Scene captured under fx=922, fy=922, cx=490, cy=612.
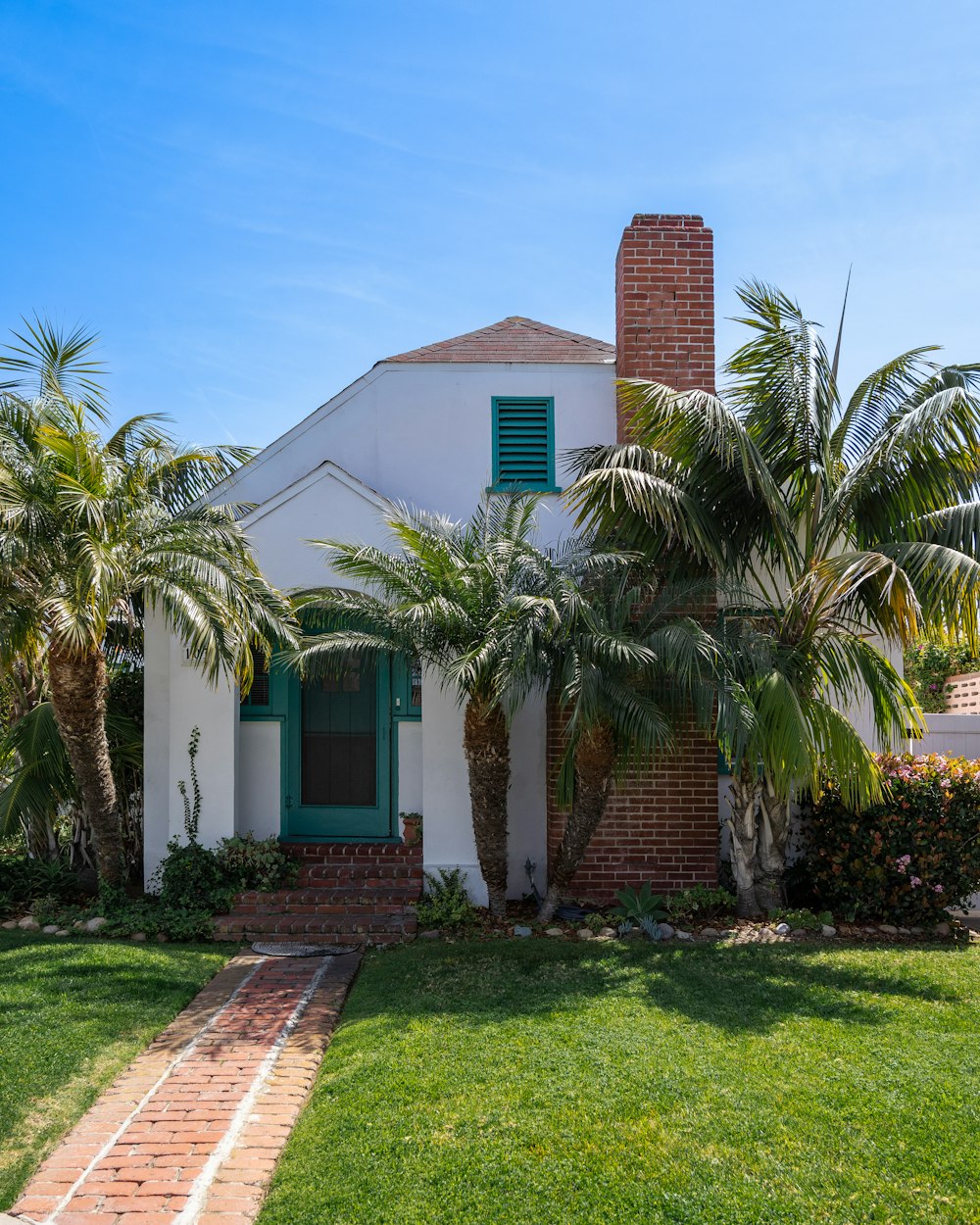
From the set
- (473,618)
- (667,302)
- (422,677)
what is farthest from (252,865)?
(667,302)

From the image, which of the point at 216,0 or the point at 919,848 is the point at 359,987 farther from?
the point at 216,0

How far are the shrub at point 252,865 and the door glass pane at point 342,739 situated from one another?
87 centimetres

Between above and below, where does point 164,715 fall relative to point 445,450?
below

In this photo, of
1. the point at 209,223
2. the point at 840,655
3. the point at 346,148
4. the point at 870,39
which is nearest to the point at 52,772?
the point at 209,223

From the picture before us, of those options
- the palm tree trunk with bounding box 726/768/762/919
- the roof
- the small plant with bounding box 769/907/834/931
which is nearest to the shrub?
the palm tree trunk with bounding box 726/768/762/919

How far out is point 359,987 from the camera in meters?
6.78

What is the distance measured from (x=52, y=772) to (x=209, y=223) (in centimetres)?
610

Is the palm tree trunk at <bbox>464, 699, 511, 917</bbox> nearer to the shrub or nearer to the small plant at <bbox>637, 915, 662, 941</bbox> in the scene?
the small plant at <bbox>637, 915, 662, 941</bbox>

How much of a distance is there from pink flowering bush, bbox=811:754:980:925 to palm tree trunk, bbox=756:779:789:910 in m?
0.41

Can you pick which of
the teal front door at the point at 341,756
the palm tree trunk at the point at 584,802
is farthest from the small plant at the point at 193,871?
the palm tree trunk at the point at 584,802

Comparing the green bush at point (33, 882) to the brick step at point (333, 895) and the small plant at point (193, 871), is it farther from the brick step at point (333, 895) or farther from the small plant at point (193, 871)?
the brick step at point (333, 895)

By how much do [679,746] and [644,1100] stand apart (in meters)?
4.75

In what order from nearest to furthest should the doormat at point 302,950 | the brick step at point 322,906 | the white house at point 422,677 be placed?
the doormat at point 302,950, the brick step at point 322,906, the white house at point 422,677

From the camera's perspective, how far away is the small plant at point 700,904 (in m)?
8.56
